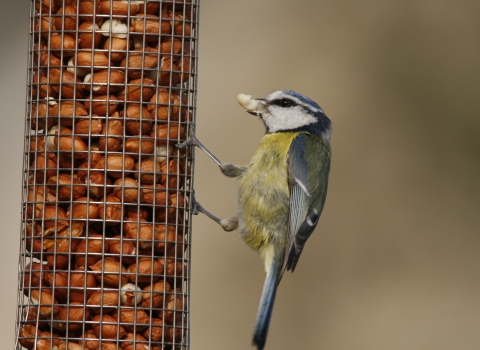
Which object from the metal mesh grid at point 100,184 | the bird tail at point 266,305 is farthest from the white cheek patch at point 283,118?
the metal mesh grid at point 100,184

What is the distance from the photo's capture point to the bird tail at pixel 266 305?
136 inches

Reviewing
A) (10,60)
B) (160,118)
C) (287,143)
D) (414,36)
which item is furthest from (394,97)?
(160,118)

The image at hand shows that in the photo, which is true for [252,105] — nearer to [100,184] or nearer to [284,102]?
[284,102]

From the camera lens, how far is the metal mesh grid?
3092mm

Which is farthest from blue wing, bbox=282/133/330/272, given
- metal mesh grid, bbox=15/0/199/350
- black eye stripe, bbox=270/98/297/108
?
metal mesh grid, bbox=15/0/199/350

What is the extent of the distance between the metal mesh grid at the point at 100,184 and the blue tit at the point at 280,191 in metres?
0.60

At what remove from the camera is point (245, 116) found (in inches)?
222

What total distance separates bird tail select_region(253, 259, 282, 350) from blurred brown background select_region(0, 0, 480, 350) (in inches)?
63.3

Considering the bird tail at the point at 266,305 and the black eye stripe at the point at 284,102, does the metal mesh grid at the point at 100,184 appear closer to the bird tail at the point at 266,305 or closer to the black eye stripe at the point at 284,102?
the bird tail at the point at 266,305

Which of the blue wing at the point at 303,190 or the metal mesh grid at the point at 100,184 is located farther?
the blue wing at the point at 303,190

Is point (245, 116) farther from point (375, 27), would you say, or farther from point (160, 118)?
point (160, 118)

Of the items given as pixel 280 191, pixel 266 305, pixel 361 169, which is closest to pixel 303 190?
pixel 280 191

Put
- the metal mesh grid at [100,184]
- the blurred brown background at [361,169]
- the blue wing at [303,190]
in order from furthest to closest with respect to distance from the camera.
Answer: the blurred brown background at [361,169] < the blue wing at [303,190] < the metal mesh grid at [100,184]

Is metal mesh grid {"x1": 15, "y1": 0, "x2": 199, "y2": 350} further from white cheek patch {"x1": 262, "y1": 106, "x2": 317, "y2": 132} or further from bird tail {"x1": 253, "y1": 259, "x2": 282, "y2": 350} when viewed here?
white cheek patch {"x1": 262, "y1": 106, "x2": 317, "y2": 132}
